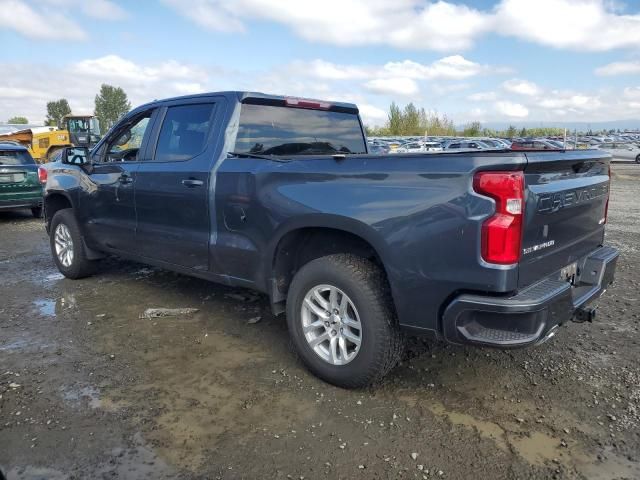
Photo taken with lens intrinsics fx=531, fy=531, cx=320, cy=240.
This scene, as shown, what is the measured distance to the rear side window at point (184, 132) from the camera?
4.23 m

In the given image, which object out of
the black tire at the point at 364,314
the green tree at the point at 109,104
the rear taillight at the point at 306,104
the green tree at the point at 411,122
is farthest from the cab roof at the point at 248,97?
the green tree at the point at 109,104

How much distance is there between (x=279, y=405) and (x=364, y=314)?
0.76 m

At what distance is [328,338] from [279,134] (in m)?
1.81

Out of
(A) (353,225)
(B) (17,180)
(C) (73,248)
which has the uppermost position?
(A) (353,225)

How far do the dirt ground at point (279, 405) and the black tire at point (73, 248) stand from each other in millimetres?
1008

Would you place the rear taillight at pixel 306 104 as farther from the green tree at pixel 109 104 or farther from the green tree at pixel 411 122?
the green tree at pixel 109 104

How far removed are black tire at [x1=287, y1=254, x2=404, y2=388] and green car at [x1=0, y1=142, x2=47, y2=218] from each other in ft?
30.1

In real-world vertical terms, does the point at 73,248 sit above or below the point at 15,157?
below

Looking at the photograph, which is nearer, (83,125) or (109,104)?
(83,125)

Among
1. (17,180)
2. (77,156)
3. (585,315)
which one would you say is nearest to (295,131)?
(77,156)

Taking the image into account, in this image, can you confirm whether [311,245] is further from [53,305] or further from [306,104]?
[53,305]

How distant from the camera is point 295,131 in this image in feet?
14.8

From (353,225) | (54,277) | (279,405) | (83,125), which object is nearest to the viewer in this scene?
(353,225)

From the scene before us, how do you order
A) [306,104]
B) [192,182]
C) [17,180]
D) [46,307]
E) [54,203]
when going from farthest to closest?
[17,180], [54,203], [46,307], [306,104], [192,182]
